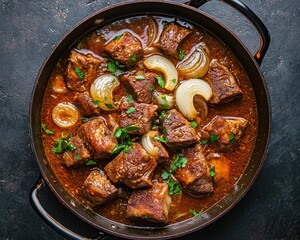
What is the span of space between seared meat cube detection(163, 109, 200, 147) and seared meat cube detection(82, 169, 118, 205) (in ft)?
2.39

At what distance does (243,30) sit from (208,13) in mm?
423

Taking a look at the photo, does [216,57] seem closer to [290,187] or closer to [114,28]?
[114,28]

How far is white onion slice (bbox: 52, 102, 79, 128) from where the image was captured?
5.21m

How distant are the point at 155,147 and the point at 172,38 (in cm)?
111

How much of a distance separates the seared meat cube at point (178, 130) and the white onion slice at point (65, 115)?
94 centimetres

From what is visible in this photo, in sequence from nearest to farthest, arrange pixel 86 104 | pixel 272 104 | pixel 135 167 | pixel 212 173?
pixel 135 167 < pixel 86 104 < pixel 212 173 < pixel 272 104

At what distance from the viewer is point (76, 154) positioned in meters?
5.07

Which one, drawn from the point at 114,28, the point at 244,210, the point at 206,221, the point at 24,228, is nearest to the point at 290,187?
the point at 244,210

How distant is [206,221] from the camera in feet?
16.9

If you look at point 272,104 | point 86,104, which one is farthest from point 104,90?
point 272,104

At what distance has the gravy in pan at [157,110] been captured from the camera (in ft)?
16.8

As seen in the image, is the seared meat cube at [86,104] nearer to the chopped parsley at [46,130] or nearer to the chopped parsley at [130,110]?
the chopped parsley at [130,110]

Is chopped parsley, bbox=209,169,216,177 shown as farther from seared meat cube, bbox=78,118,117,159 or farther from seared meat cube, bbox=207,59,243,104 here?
seared meat cube, bbox=78,118,117,159

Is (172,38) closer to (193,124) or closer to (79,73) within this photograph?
(193,124)
